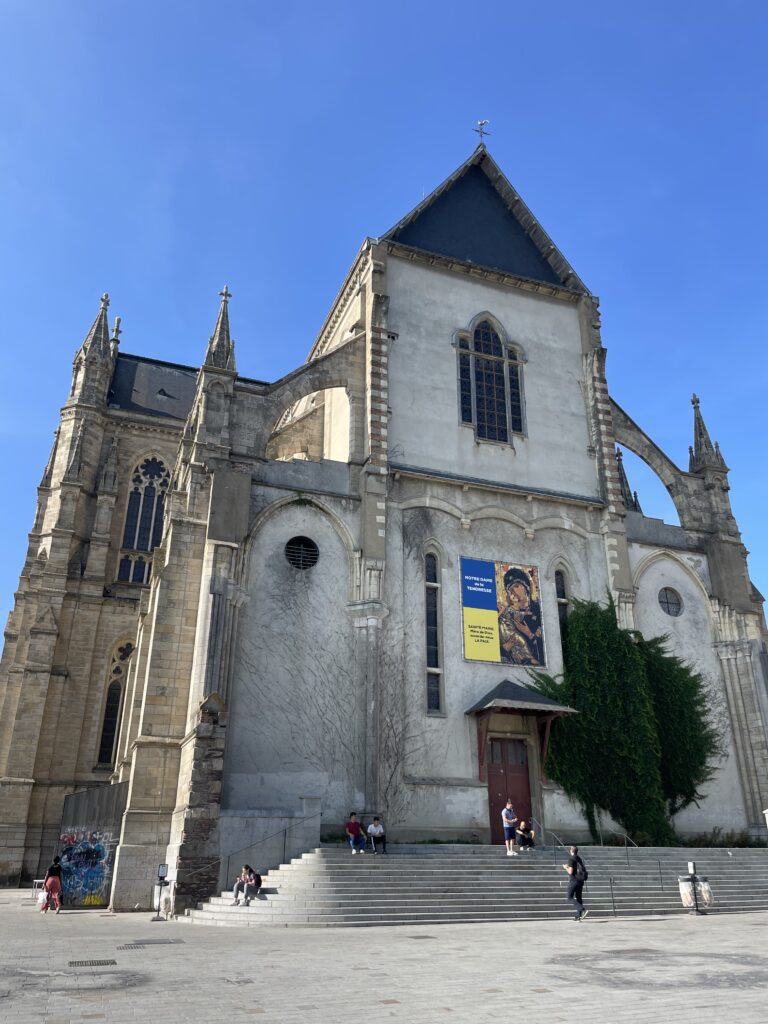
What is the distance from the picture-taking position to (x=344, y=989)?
25.8ft

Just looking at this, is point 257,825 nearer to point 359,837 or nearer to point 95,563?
point 359,837

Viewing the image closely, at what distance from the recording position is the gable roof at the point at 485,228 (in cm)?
2966

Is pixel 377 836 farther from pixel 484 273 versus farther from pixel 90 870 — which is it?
pixel 484 273

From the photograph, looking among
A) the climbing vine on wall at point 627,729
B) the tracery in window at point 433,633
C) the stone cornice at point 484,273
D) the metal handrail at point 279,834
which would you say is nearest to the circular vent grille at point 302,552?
the tracery in window at point 433,633

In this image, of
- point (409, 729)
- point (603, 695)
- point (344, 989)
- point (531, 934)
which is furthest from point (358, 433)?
point (344, 989)

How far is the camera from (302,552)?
76.9 feet

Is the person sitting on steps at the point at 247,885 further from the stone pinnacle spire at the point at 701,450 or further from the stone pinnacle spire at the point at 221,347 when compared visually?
the stone pinnacle spire at the point at 701,450

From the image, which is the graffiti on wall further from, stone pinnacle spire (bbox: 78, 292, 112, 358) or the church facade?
stone pinnacle spire (bbox: 78, 292, 112, 358)

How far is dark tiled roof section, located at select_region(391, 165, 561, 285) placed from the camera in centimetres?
2959

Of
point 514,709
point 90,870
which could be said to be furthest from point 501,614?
point 90,870

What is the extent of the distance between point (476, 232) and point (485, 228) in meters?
0.53

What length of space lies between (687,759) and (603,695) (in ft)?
11.2

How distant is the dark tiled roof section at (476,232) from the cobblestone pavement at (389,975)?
22.9 m

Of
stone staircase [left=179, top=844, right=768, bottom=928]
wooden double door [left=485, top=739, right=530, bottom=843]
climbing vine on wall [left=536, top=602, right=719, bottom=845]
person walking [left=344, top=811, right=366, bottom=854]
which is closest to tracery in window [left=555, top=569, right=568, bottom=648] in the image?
climbing vine on wall [left=536, top=602, right=719, bottom=845]
